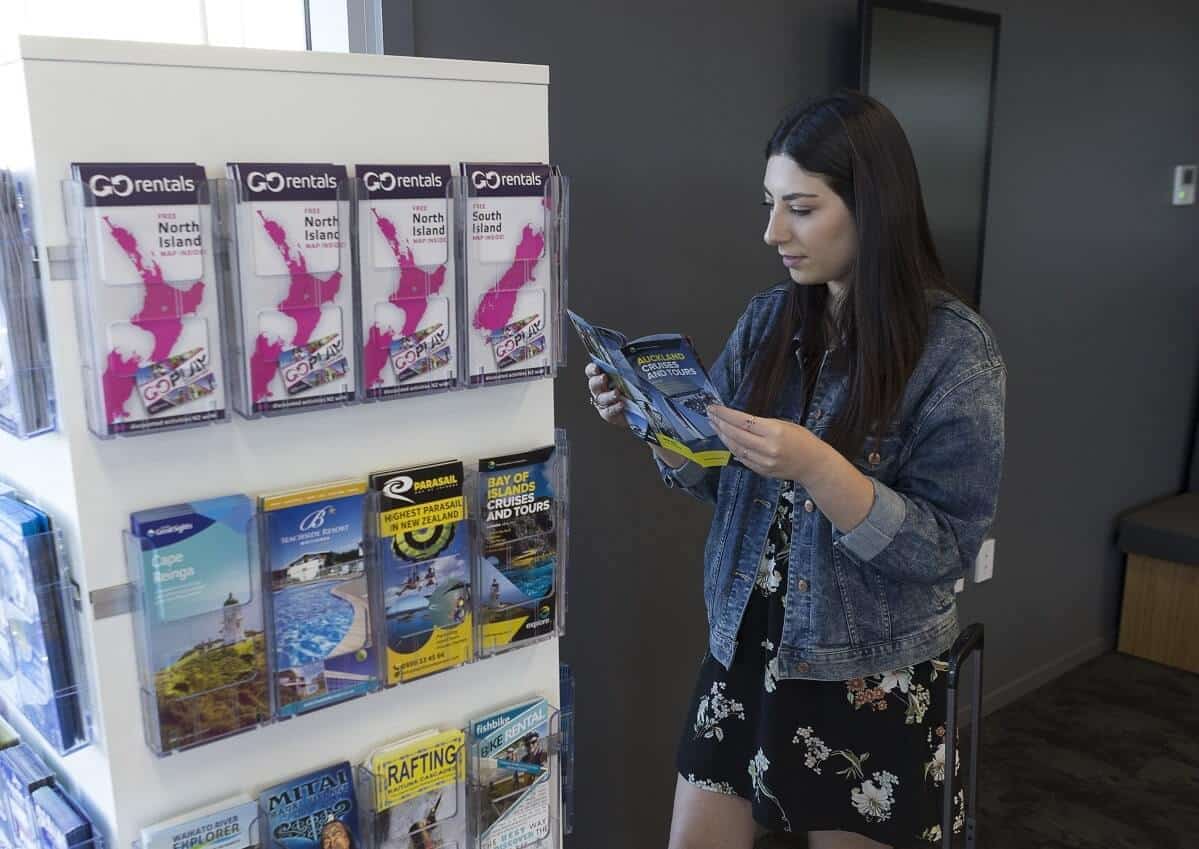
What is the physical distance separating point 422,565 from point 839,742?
73 cm

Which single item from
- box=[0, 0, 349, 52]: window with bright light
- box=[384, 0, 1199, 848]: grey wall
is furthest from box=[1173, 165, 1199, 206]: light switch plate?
box=[0, 0, 349, 52]: window with bright light

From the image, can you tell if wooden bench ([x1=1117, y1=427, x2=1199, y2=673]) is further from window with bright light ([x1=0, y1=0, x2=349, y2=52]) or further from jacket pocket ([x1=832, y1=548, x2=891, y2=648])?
window with bright light ([x1=0, y1=0, x2=349, y2=52])

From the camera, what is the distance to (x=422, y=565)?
108 cm

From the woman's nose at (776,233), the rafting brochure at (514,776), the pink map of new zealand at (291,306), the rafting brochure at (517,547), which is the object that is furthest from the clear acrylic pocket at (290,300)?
the woman's nose at (776,233)

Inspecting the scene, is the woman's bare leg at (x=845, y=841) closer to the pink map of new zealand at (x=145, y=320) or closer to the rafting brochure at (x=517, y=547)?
the rafting brochure at (x=517, y=547)

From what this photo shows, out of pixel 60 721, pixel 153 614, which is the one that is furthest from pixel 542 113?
pixel 60 721

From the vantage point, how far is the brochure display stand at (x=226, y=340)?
854 mm

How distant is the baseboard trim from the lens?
3098mm

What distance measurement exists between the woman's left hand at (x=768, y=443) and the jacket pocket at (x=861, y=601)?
0.67 ft

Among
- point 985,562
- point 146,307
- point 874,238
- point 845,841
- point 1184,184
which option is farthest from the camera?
point 1184,184

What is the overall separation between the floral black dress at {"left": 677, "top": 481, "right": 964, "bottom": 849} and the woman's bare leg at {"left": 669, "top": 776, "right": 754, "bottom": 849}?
0.07 m

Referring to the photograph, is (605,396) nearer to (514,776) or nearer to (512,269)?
(512,269)

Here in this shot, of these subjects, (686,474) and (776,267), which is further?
(776,267)

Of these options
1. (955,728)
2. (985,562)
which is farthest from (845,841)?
(985,562)
